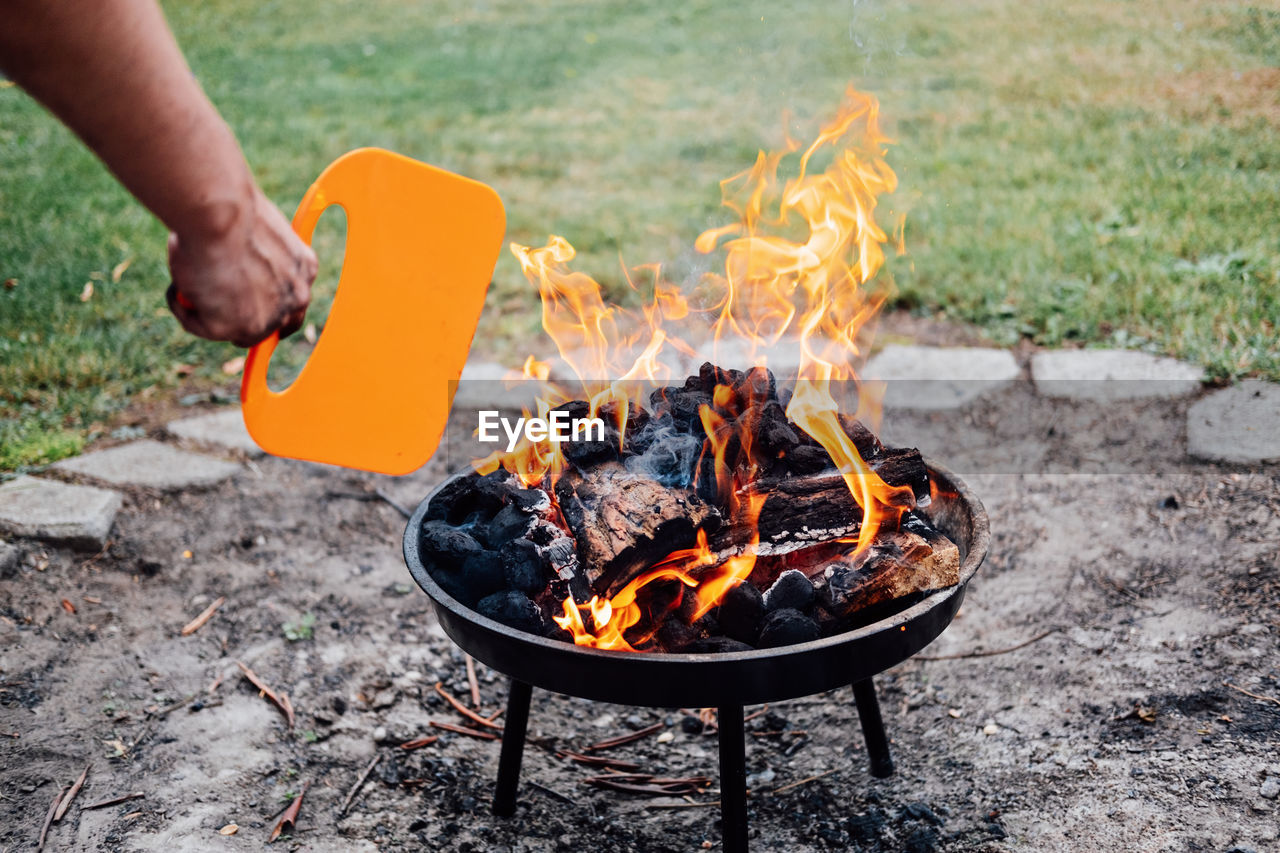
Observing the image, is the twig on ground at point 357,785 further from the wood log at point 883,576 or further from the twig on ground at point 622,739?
the wood log at point 883,576

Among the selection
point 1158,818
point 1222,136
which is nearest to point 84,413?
point 1158,818

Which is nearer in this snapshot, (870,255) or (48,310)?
(870,255)

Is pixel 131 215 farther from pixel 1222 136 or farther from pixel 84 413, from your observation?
pixel 1222 136

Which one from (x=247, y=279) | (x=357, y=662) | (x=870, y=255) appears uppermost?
(x=247, y=279)

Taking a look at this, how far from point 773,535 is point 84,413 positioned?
122 inches

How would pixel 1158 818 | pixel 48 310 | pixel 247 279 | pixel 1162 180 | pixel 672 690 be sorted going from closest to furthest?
1. pixel 247 279
2. pixel 672 690
3. pixel 1158 818
4. pixel 48 310
5. pixel 1162 180

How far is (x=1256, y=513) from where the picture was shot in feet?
9.84

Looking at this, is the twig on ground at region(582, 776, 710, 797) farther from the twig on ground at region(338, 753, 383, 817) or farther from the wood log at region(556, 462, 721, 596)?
the wood log at region(556, 462, 721, 596)

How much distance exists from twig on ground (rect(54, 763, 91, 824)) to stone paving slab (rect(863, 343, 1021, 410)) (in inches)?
115

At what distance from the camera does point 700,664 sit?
1.57 m

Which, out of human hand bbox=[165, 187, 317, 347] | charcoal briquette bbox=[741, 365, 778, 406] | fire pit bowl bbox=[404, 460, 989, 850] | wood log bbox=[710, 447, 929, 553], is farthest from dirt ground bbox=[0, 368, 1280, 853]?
human hand bbox=[165, 187, 317, 347]

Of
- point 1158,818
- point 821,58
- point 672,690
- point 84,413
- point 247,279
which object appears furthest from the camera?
point 821,58

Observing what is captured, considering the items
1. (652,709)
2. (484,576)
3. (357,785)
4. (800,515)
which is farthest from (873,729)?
(357,785)

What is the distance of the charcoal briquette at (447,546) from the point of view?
76.5 inches
